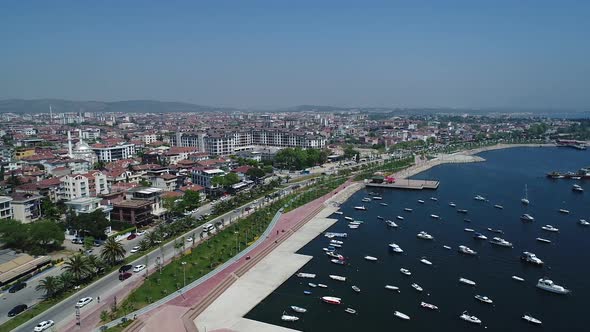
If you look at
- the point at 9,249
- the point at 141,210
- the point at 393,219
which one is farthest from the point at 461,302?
the point at 9,249

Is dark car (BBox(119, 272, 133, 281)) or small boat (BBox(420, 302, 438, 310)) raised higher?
dark car (BBox(119, 272, 133, 281))

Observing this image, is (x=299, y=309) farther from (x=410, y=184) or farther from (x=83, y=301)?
(x=410, y=184)

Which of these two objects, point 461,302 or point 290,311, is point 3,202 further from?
Answer: point 461,302

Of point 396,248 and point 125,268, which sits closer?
point 125,268

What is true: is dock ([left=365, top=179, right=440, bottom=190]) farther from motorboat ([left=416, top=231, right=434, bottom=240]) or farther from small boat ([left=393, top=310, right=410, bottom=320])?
small boat ([left=393, top=310, right=410, bottom=320])

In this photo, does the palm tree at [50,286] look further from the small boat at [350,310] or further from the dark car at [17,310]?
the small boat at [350,310]

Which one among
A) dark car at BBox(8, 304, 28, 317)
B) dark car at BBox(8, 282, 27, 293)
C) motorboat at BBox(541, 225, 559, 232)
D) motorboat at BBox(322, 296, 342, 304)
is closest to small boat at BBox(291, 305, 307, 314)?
Result: motorboat at BBox(322, 296, 342, 304)

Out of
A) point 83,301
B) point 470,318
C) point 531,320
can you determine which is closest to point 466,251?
point 531,320
